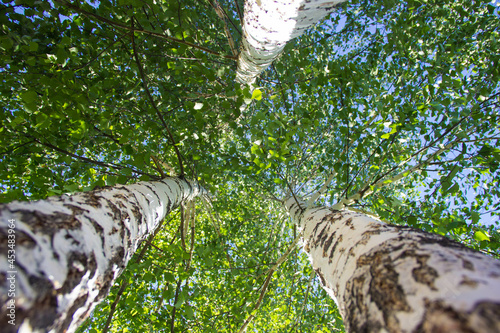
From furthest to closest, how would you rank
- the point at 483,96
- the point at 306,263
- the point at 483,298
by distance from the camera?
the point at 306,263 < the point at 483,96 < the point at 483,298

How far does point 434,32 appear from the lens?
385cm

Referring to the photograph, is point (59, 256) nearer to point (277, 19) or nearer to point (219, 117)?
point (277, 19)

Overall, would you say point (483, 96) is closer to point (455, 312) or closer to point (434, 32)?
point (434, 32)

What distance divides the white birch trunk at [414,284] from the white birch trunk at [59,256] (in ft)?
3.30

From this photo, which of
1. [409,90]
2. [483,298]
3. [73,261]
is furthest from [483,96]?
[73,261]

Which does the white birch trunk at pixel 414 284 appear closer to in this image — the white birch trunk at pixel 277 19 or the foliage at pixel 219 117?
the foliage at pixel 219 117

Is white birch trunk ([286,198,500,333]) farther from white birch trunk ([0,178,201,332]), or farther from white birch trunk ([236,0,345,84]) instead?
white birch trunk ([236,0,345,84])

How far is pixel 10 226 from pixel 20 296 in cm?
22

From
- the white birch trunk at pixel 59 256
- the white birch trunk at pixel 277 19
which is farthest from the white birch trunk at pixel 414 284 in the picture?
the white birch trunk at pixel 277 19

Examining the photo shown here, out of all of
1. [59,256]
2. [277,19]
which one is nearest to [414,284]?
[59,256]

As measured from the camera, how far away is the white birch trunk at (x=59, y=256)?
2.04ft

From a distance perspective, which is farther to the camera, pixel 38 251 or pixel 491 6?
pixel 491 6

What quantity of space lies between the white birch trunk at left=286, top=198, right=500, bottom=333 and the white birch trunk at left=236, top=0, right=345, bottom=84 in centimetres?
174

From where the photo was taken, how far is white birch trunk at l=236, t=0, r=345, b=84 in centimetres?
176
